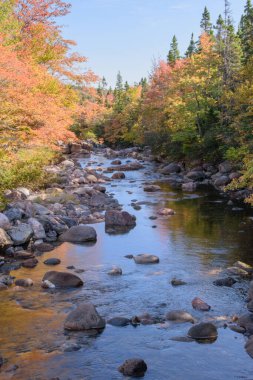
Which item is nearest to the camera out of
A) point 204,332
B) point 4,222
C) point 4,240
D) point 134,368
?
point 134,368

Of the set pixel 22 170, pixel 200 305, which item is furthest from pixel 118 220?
pixel 200 305

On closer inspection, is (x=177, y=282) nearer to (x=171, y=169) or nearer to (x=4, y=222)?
(x=4, y=222)

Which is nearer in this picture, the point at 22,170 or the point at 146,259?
the point at 146,259

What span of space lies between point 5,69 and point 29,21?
10.7m

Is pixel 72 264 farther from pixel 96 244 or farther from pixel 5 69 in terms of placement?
pixel 5 69

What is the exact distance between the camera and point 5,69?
1617 cm

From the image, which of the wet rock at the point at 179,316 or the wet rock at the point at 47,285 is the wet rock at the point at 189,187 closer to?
the wet rock at the point at 47,285

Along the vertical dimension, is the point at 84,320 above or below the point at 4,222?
Answer: below

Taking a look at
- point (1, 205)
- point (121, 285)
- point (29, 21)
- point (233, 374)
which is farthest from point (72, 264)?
point (29, 21)

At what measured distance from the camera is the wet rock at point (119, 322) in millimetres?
9141

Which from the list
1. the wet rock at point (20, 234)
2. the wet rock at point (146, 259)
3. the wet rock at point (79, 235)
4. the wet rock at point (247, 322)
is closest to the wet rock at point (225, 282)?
the wet rock at point (247, 322)

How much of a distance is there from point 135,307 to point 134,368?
2.68m

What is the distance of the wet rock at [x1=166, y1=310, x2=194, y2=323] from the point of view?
9273 millimetres

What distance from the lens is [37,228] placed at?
15.7 metres
